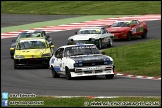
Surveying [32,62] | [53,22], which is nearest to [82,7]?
[53,22]

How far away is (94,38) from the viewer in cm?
3578

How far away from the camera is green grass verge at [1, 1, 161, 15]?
52312mm

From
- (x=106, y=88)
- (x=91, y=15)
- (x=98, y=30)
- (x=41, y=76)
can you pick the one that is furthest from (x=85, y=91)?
(x=91, y=15)

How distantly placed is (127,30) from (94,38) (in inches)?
182

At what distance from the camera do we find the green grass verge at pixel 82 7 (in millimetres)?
52312

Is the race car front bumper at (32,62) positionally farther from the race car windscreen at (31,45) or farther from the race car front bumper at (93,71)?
the race car front bumper at (93,71)

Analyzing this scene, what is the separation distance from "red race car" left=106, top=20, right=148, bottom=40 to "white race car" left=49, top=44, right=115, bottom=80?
15988mm

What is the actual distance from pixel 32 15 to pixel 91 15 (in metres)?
5.32

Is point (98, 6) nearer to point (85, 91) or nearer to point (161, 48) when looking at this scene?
point (161, 48)

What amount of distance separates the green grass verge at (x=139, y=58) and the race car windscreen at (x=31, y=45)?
3.54 meters

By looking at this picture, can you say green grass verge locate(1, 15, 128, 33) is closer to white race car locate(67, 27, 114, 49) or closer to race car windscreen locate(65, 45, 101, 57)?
white race car locate(67, 27, 114, 49)

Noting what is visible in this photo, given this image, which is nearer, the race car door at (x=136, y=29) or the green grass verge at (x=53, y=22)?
the race car door at (x=136, y=29)

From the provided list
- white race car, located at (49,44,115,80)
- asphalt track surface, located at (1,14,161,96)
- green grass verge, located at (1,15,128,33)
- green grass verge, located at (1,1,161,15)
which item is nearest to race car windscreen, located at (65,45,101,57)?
white race car, located at (49,44,115,80)

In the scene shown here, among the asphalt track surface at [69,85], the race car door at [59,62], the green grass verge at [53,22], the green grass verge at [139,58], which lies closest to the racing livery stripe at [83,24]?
the green grass verge at [53,22]
